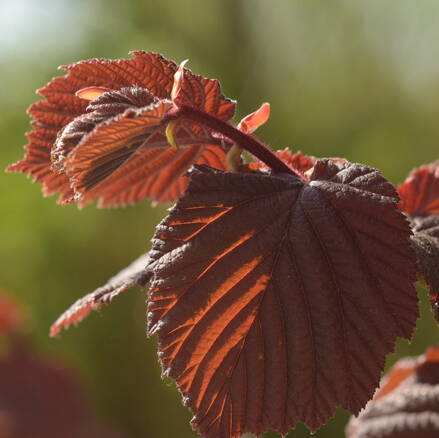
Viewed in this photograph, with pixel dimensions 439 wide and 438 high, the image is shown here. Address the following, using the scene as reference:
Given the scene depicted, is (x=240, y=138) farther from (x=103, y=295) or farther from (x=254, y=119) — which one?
(x=103, y=295)

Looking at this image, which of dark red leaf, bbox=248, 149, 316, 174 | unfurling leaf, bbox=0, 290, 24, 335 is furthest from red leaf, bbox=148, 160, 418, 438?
unfurling leaf, bbox=0, 290, 24, 335

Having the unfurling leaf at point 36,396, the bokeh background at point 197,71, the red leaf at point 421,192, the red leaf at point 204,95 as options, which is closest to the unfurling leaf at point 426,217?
the red leaf at point 421,192

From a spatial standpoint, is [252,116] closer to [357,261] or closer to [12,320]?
[357,261]

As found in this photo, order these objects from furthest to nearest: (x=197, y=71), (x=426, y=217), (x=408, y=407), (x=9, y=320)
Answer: (x=197, y=71) → (x=9, y=320) → (x=408, y=407) → (x=426, y=217)

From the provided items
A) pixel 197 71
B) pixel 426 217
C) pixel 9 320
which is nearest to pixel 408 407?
pixel 426 217

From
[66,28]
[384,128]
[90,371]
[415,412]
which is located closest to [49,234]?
[90,371]

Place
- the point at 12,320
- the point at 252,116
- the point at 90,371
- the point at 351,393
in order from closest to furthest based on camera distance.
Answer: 1. the point at 351,393
2. the point at 252,116
3. the point at 12,320
4. the point at 90,371
